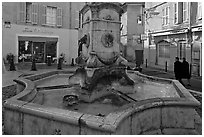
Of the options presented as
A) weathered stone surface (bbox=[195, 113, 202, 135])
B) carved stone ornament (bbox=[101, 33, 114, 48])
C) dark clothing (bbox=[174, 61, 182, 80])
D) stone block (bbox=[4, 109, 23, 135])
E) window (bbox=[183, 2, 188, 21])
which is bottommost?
weathered stone surface (bbox=[195, 113, 202, 135])

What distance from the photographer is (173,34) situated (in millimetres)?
16422

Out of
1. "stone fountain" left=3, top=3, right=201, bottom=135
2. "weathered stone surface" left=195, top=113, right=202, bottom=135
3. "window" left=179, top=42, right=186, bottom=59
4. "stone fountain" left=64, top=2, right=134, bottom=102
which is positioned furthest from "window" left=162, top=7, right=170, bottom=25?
"weathered stone surface" left=195, top=113, right=202, bottom=135

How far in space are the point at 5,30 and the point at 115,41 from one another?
15109 mm

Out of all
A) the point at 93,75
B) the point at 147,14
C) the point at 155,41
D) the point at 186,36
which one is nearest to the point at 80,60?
the point at 93,75

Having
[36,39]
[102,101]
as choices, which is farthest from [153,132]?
[36,39]

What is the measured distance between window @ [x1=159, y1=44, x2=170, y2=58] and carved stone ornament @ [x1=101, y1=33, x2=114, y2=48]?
13.0 metres

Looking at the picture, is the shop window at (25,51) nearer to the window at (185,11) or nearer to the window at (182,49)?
the window at (182,49)

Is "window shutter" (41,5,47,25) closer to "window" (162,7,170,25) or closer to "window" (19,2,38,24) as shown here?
"window" (19,2,38,24)

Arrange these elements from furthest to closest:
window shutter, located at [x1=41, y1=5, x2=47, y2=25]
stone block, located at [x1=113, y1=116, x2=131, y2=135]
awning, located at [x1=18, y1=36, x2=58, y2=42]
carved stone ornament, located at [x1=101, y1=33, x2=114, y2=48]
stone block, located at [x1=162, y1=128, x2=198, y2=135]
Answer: window shutter, located at [x1=41, y1=5, x2=47, y2=25] < awning, located at [x1=18, y1=36, x2=58, y2=42] < carved stone ornament, located at [x1=101, y1=33, x2=114, y2=48] < stone block, located at [x1=162, y1=128, x2=198, y2=135] < stone block, located at [x1=113, y1=116, x2=131, y2=135]

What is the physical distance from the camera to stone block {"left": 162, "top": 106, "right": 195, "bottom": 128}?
3.76m

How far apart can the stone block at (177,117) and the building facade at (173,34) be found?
34.2ft

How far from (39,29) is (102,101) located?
15.8 meters

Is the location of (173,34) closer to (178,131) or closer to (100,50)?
(100,50)

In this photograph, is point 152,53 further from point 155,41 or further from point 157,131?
point 157,131
